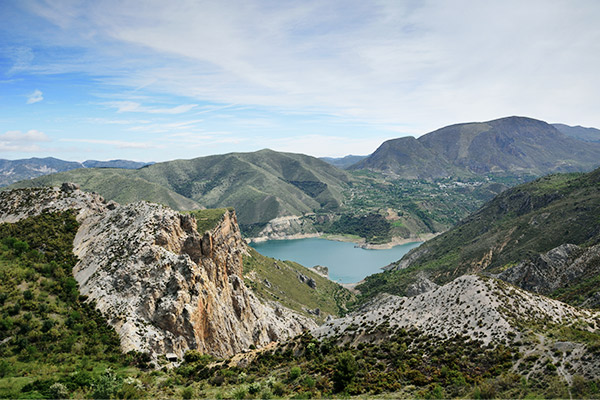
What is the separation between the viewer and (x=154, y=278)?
1309 inches

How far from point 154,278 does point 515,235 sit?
9003 cm

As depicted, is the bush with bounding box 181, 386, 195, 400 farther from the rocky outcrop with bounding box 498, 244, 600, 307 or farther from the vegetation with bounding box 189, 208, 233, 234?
the vegetation with bounding box 189, 208, 233, 234

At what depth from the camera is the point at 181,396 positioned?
21344mm

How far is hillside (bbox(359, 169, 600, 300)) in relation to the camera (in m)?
72.9

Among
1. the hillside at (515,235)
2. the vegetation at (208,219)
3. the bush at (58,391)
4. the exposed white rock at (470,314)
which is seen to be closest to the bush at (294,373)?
the exposed white rock at (470,314)

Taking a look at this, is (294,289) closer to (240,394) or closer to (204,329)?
(204,329)

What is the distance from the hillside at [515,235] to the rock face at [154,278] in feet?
150

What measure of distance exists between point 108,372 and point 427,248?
A: 12823cm

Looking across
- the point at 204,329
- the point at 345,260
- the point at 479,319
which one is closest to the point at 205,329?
Answer: the point at 204,329

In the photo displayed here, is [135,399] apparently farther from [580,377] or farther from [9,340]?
[580,377]

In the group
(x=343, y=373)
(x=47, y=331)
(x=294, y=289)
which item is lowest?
(x=294, y=289)

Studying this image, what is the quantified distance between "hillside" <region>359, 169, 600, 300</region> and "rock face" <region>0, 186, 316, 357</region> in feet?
150

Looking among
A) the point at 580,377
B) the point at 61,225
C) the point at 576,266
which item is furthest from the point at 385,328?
the point at 576,266

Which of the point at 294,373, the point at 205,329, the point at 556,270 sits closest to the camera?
the point at 294,373
